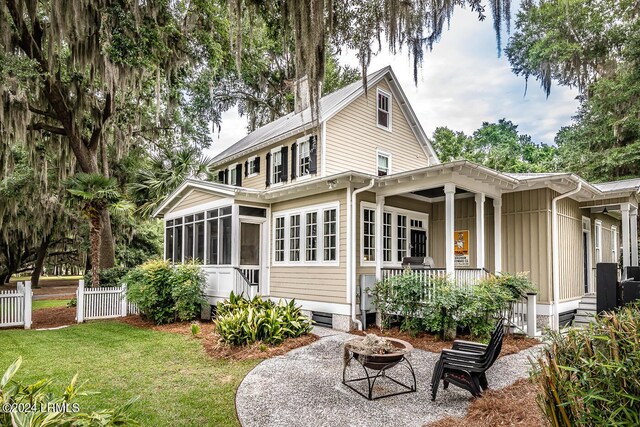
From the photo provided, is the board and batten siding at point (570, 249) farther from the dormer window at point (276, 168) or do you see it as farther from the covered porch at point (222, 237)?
the dormer window at point (276, 168)

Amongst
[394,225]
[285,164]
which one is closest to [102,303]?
[285,164]

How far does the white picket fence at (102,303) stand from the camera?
10.8 m

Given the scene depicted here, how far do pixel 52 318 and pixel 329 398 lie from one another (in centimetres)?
1049

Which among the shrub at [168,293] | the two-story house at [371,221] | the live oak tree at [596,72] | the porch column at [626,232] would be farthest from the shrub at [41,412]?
the live oak tree at [596,72]

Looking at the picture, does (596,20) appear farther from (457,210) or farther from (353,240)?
(353,240)

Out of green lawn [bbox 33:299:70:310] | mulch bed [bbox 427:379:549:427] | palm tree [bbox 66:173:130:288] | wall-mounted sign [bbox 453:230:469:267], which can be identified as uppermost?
palm tree [bbox 66:173:130:288]

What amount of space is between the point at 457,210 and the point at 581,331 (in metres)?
8.44

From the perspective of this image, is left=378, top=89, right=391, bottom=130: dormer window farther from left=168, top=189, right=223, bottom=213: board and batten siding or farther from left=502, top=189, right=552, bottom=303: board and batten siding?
left=168, top=189, right=223, bottom=213: board and batten siding

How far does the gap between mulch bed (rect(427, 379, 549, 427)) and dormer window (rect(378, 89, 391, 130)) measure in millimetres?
10824

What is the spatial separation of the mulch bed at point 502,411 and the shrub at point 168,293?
7.83 metres

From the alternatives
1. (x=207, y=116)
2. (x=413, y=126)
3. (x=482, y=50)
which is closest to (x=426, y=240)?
(x=413, y=126)

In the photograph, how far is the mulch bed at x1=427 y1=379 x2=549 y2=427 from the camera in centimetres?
393

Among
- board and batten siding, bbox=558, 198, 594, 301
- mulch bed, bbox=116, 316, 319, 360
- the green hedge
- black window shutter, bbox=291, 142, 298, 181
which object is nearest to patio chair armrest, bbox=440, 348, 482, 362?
the green hedge

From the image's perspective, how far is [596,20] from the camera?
17.9m
